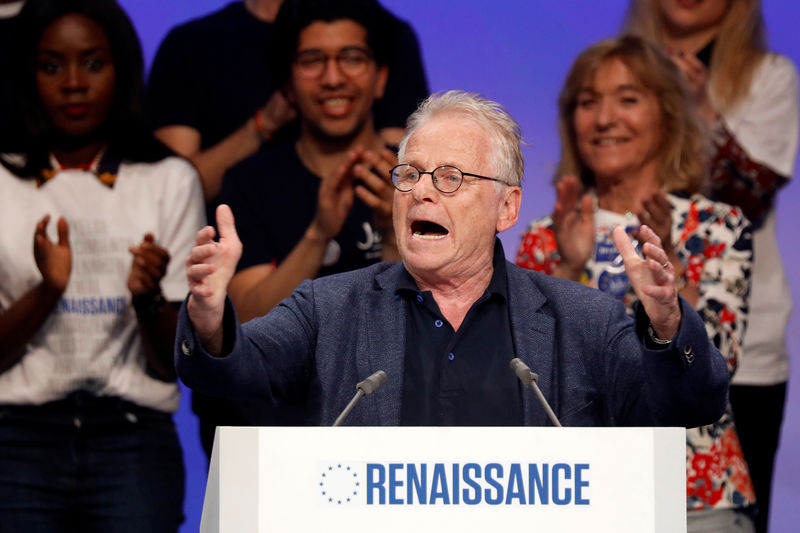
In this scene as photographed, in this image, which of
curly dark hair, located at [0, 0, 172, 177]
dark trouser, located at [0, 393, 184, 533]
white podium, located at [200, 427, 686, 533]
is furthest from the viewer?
curly dark hair, located at [0, 0, 172, 177]

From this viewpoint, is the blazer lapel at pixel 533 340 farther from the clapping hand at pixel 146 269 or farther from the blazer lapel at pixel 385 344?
the clapping hand at pixel 146 269

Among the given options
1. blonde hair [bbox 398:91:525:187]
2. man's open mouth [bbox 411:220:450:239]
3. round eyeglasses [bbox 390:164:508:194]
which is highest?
blonde hair [bbox 398:91:525:187]

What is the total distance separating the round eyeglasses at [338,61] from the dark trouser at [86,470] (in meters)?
1.35

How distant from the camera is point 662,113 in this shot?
3.48m

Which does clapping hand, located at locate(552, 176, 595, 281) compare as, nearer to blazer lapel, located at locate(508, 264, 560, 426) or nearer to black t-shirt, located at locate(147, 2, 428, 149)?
black t-shirt, located at locate(147, 2, 428, 149)

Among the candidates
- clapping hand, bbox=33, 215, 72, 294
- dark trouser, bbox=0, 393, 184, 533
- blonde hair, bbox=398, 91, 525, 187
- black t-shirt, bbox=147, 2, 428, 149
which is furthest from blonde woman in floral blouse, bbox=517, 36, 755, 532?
clapping hand, bbox=33, 215, 72, 294

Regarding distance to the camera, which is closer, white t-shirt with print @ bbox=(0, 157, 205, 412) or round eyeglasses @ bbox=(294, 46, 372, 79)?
white t-shirt with print @ bbox=(0, 157, 205, 412)

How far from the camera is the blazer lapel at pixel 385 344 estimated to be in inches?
83.8

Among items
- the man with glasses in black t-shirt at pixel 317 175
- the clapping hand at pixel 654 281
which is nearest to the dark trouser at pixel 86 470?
the man with glasses in black t-shirt at pixel 317 175

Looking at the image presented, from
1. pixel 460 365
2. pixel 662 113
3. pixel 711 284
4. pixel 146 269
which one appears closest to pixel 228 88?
pixel 146 269

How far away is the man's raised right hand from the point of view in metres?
1.83

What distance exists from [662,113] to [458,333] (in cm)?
161

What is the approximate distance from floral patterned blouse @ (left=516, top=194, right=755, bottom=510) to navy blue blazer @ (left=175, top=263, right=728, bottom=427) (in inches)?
31.8

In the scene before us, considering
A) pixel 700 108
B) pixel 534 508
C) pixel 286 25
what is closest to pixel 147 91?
pixel 286 25
